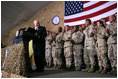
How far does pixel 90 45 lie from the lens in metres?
2.90

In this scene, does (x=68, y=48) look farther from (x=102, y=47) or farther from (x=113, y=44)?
(x=113, y=44)

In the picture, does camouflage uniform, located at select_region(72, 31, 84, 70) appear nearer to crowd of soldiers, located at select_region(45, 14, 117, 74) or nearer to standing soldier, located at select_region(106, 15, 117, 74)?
crowd of soldiers, located at select_region(45, 14, 117, 74)

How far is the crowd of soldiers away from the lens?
243 cm

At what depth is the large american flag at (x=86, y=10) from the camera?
3.73 metres

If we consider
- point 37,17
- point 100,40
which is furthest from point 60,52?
point 37,17

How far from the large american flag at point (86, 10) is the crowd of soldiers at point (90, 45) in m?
0.95

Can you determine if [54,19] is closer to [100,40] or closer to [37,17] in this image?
[37,17]

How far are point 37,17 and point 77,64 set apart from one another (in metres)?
4.78

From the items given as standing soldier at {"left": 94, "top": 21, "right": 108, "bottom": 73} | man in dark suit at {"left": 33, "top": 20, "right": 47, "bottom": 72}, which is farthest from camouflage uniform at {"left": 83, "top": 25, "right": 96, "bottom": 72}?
man in dark suit at {"left": 33, "top": 20, "right": 47, "bottom": 72}

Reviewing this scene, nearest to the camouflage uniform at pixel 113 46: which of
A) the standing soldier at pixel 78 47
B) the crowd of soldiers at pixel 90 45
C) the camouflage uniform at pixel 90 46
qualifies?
the crowd of soldiers at pixel 90 45

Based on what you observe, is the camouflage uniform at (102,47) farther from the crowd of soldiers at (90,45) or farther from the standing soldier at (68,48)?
the standing soldier at (68,48)

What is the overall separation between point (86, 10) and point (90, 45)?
6.78 ft

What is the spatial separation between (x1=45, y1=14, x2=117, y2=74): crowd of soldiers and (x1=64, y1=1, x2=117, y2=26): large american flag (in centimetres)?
95

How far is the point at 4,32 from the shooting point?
10008mm
